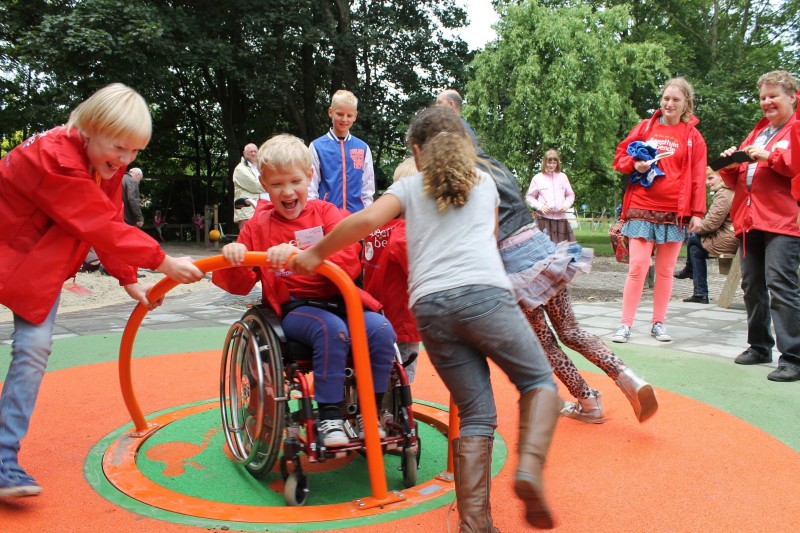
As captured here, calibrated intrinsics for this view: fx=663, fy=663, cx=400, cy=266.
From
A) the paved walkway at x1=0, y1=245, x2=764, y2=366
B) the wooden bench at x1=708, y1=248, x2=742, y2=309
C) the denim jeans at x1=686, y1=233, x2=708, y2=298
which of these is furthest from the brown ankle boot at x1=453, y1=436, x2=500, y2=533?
the denim jeans at x1=686, y1=233, x2=708, y2=298

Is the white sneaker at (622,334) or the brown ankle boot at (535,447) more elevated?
the brown ankle boot at (535,447)

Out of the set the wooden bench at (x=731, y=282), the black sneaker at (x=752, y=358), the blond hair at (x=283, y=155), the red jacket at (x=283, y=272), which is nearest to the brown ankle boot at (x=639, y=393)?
the red jacket at (x=283, y=272)

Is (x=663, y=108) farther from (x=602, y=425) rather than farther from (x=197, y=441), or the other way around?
(x=197, y=441)

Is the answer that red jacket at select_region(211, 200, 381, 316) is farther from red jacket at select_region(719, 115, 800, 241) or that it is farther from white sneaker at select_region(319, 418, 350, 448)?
red jacket at select_region(719, 115, 800, 241)

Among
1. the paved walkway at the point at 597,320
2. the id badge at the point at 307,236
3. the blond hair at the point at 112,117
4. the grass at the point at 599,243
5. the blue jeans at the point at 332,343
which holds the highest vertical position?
the blond hair at the point at 112,117

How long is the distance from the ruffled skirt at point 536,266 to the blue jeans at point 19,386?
194 centimetres

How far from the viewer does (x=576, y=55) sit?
18.7 metres

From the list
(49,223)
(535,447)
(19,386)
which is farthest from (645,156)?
(19,386)

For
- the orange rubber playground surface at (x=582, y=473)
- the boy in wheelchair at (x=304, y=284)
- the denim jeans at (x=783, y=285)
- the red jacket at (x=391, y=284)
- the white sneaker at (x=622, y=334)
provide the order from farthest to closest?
the white sneaker at (x=622, y=334), the denim jeans at (x=783, y=285), the red jacket at (x=391, y=284), the boy in wheelchair at (x=304, y=284), the orange rubber playground surface at (x=582, y=473)

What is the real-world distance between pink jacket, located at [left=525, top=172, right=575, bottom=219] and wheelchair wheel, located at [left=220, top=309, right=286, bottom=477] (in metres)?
7.02

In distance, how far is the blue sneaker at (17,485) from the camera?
8.11ft

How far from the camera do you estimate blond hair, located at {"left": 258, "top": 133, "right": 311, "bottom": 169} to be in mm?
2811

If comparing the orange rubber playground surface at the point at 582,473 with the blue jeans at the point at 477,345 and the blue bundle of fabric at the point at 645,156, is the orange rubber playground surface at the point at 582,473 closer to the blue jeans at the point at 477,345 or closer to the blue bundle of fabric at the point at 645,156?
the blue jeans at the point at 477,345

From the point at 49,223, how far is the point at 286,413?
1.19m
